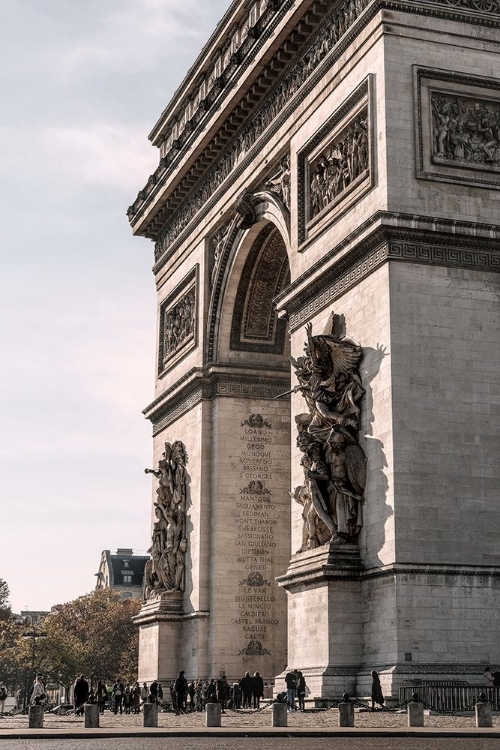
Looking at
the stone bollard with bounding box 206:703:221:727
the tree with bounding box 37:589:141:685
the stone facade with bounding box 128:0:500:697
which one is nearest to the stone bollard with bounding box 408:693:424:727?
the stone facade with bounding box 128:0:500:697

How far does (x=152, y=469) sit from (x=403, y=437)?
59.6 feet

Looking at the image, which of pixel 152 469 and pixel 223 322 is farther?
pixel 152 469

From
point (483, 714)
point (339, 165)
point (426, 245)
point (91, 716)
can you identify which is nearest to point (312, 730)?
point (483, 714)

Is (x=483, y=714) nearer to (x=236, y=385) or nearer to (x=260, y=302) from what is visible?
(x=236, y=385)

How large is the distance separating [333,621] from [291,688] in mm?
1670

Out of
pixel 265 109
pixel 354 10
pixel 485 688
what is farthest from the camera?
pixel 265 109

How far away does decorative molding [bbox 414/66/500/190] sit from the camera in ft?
88.5

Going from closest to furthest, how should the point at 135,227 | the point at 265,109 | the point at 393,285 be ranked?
the point at 393,285
the point at 265,109
the point at 135,227

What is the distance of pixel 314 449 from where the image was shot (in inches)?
1087

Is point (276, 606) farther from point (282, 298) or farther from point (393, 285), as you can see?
point (393, 285)

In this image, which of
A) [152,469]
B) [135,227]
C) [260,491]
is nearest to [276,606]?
[260,491]

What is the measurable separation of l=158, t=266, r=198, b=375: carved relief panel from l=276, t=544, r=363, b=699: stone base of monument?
46.7 ft

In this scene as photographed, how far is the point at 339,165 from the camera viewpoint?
29438 millimetres

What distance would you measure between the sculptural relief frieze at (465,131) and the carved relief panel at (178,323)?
14.2m
